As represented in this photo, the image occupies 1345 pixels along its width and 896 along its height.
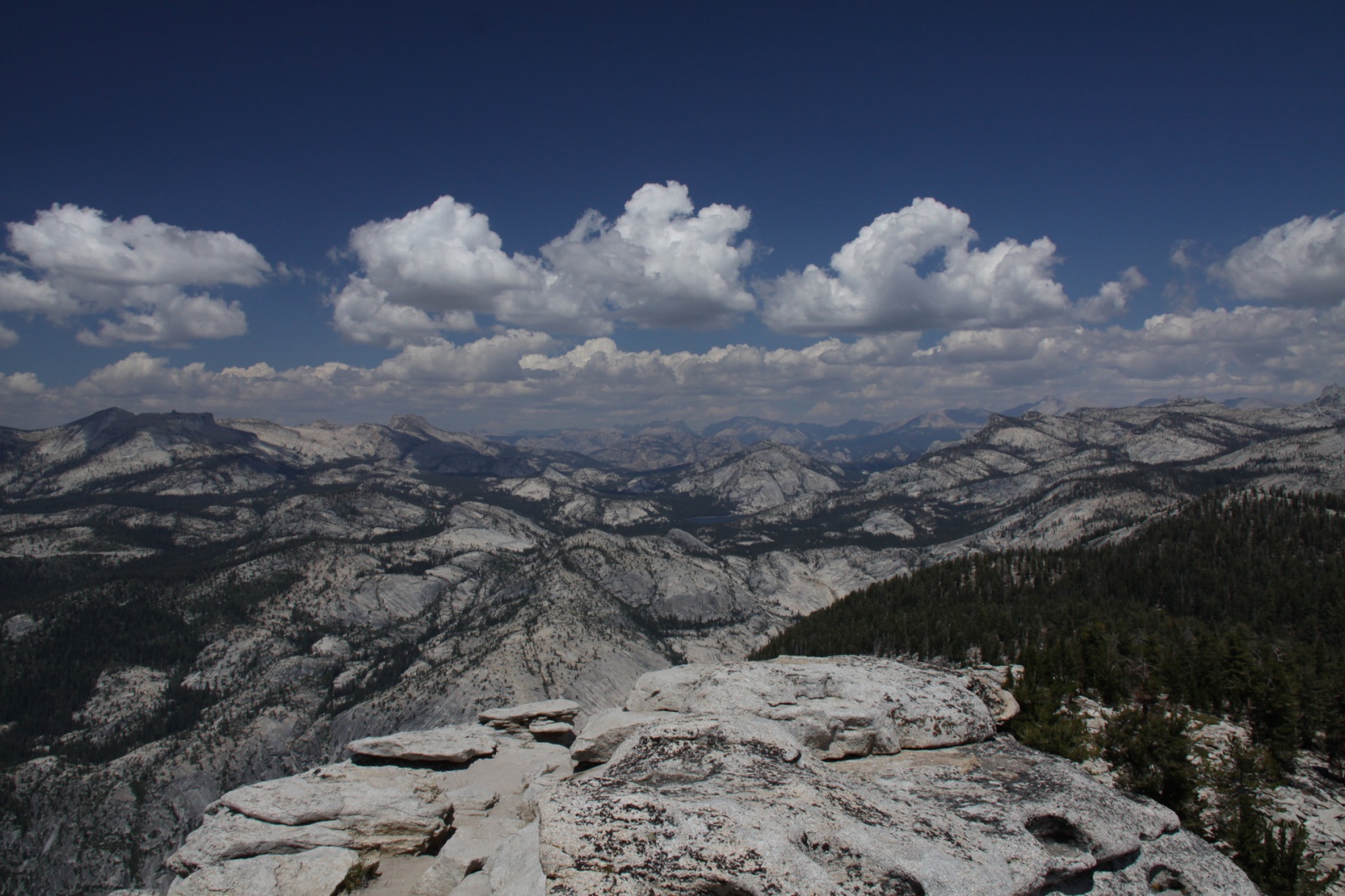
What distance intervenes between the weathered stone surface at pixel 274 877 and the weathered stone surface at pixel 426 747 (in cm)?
1165

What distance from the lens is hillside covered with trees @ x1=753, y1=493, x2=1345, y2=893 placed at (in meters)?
27.4

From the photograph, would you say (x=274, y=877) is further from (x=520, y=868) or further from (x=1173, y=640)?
(x=1173, y=640)

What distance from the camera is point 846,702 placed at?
28.9 metres

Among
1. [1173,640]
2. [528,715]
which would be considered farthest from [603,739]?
[1173,640]

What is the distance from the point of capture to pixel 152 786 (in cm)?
17550

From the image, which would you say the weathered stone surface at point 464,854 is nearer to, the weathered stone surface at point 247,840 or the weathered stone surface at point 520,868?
the weathered stone surface at point 520,868

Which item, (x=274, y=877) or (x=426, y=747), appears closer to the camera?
(x=274, y=877)

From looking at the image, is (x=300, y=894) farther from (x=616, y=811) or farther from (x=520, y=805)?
(x=616, y=811)

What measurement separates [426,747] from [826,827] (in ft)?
103

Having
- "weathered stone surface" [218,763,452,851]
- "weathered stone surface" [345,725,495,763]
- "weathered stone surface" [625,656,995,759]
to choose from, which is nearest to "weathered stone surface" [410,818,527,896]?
"weathered stone surface" [218,763,452,851]

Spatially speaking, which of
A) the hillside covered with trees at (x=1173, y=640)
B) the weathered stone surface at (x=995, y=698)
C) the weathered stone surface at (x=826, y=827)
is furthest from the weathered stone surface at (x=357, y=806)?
the hillside covered with trees at (x=1173, y=640)

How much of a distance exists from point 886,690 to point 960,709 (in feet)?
11.7

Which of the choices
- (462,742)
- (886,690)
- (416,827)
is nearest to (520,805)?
(416,827)

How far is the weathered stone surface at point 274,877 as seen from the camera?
21.7m
